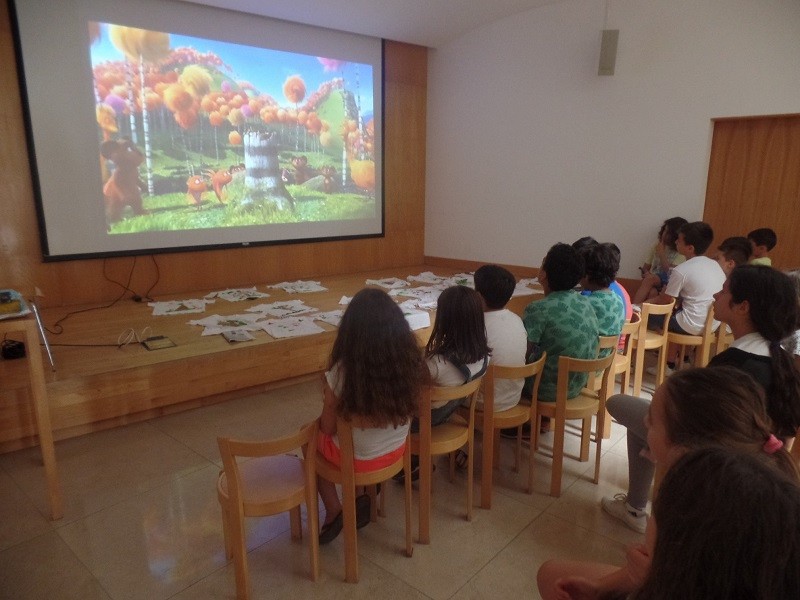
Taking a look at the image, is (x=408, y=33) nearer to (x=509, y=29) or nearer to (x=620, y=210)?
(x=509, y=29)

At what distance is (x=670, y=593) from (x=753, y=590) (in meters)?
0.09

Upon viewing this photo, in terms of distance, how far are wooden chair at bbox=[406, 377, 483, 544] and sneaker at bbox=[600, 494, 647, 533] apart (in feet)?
1.94

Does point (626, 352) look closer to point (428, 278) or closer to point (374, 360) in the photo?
point (374, 360)

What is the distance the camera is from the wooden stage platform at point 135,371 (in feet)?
8.76

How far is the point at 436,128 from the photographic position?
640 centimetres

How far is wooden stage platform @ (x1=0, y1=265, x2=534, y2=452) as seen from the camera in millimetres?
2670

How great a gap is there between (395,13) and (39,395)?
15.1ft

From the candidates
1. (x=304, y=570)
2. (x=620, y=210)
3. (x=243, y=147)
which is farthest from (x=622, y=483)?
(x=243, y=147)

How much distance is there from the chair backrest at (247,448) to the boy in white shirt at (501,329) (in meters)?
0.91

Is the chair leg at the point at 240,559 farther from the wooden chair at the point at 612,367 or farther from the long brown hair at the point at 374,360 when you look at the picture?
Result: the wooden chair at the point at 612,367

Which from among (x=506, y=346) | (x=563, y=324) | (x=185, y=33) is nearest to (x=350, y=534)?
(x=506, y=346)

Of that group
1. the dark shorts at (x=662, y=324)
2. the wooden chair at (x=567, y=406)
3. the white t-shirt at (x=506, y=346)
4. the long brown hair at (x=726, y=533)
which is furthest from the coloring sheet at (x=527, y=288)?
the long brown hair at (x=726, y=533)

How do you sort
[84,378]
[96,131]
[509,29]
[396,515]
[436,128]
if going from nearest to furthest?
[396,515] → [84,378] → [96,131] → [509,29] → [436,128]

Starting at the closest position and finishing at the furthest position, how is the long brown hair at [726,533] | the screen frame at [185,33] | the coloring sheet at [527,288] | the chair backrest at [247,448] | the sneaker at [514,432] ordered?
1. the long brown hair at [726,533]
2. the chair backrest at [247,448]
3. the sneaker at [514,432]
4. the screen frame at [185,33]
5. the coloring sheet at [527,288]
